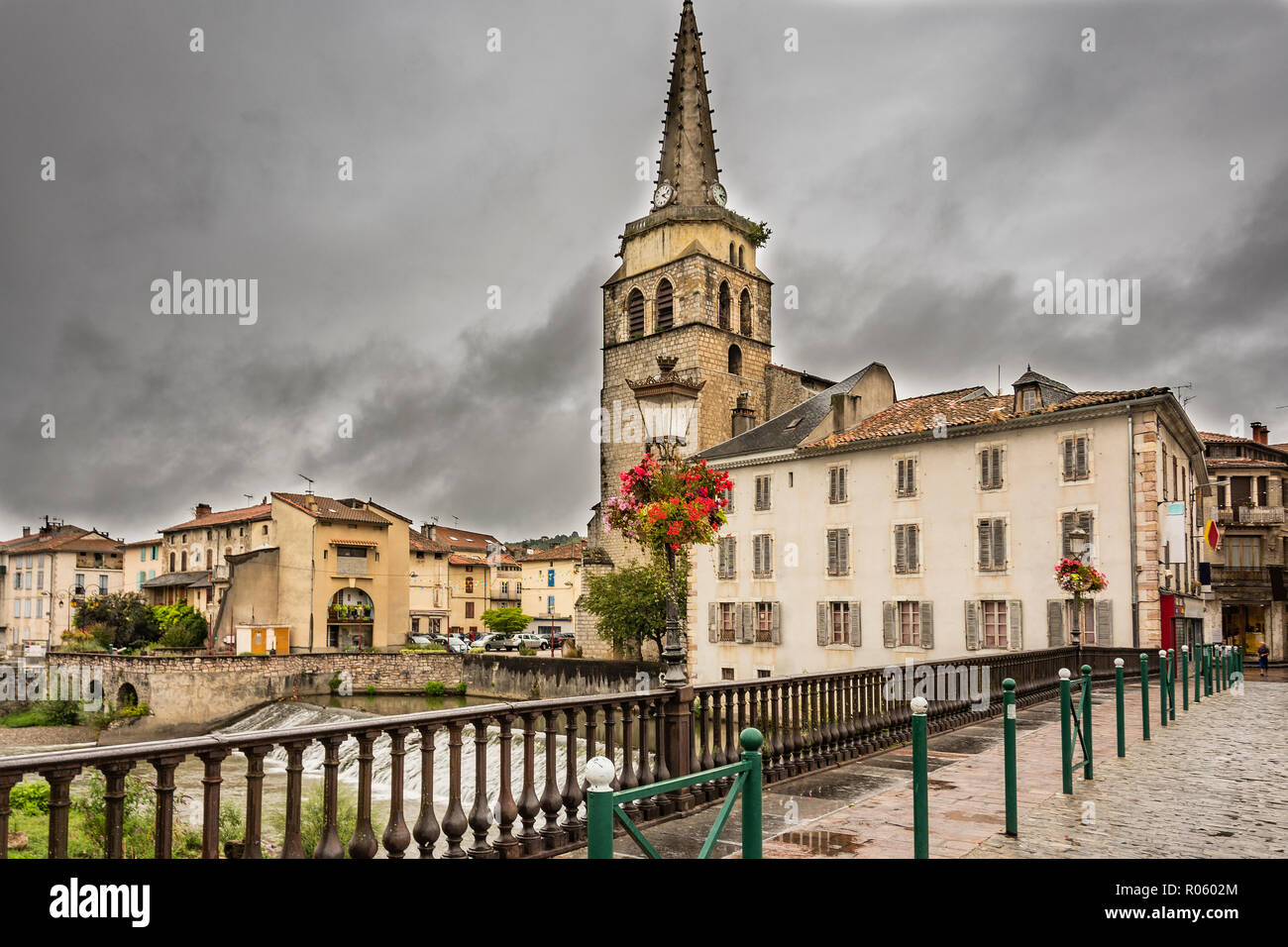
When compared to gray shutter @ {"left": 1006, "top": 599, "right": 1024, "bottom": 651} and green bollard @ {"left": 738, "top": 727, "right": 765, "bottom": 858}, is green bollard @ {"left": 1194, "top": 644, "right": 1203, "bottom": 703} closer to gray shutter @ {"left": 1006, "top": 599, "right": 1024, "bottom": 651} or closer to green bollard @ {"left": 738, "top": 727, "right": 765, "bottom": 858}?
gray shutter @ {"left": 1006, "top": 599, "right": 1024, "bottom": 651}

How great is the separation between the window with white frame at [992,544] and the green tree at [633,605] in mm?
16496

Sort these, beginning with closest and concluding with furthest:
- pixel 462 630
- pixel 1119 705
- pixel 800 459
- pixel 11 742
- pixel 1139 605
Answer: pixel 1119 705, pixel 1139 605, pixel 800 459, pixel 11 742, pixel 462 630

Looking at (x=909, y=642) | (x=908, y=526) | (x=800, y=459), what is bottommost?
(x=909, y=642)

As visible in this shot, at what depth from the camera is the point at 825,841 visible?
21.5ft

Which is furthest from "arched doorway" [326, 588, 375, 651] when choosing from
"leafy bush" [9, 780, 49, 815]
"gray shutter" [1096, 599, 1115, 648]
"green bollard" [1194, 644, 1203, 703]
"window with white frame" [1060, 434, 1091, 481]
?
"green bollard" [1194, 644, 1203, 703]

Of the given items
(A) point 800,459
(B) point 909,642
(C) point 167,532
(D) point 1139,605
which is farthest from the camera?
(C) point 167,532

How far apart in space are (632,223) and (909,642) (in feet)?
112

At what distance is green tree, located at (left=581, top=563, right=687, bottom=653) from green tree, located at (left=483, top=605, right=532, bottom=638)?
27.2 meters

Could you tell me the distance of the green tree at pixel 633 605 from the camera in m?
44.9

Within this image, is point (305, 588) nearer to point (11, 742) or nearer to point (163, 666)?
point (163, 666)

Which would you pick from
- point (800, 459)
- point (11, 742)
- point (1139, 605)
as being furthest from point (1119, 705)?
point (11, 742)

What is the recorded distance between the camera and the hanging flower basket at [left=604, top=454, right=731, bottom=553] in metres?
9.91
